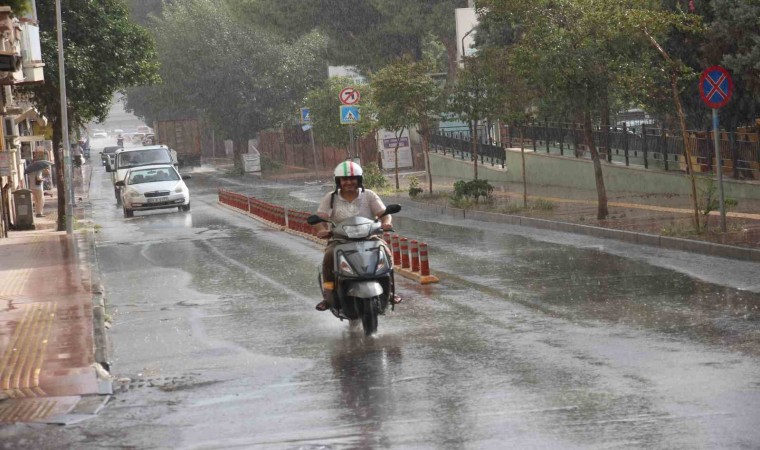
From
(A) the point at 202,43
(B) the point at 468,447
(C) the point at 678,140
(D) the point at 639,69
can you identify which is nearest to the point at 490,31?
(C) the point at 678,140

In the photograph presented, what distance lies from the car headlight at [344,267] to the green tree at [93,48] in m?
22.8

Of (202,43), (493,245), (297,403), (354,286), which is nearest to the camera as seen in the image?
(297,403)

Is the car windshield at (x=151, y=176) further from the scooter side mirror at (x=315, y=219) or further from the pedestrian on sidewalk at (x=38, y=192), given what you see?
the scooter side mirror at (x=315, y=219)

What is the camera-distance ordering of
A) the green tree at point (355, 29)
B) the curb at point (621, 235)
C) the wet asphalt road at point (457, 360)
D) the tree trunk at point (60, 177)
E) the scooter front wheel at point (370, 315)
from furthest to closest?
1. the green tree at point (355, 29)
2. the tree trunk at point (60, 177)
3. the curb at point (621, 235)
4. the scooter front wheel at point (370, 315)
5. the wet asphalt road at point (457, 360)

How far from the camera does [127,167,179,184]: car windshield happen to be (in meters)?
38.2

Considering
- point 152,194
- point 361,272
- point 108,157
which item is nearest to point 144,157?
point 152,194

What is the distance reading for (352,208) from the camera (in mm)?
12672

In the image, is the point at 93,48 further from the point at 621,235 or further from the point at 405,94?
the point at 621,235

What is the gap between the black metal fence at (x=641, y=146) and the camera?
92.2 ft

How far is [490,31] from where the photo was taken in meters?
45.3

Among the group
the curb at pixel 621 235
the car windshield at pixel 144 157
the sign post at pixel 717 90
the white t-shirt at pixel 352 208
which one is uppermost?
the sign post at pixel 717 90

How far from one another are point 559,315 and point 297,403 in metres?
4.53

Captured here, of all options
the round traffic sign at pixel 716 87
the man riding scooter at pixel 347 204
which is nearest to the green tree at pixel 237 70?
the round traffic sign at pixel 716 87

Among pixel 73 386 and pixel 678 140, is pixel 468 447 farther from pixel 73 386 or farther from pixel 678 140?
pixel 678 140
